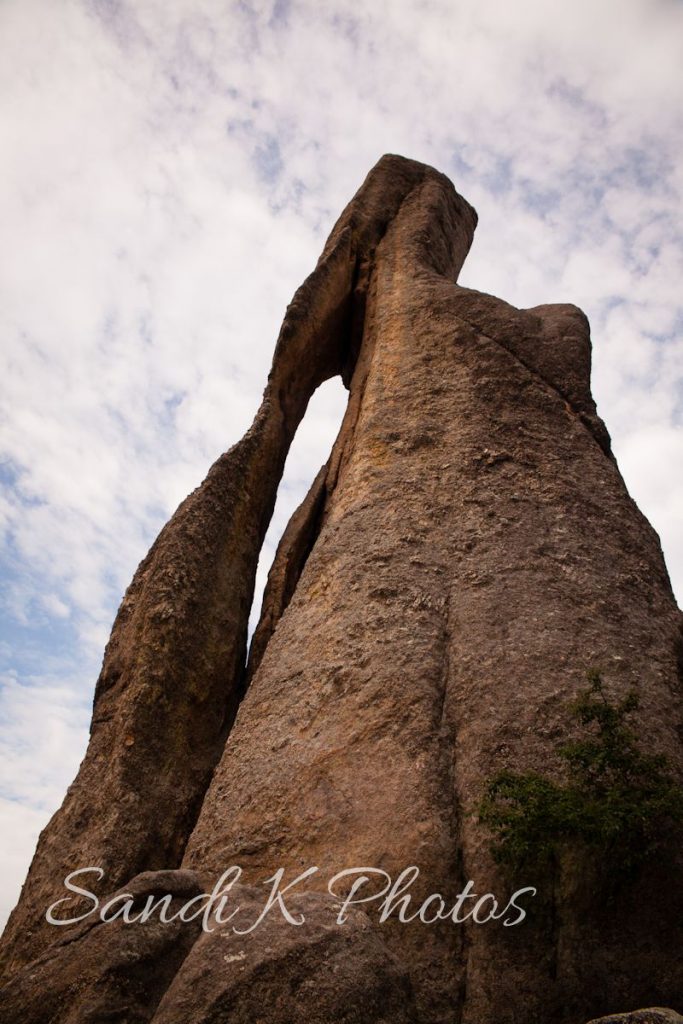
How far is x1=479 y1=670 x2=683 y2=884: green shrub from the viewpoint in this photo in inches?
204

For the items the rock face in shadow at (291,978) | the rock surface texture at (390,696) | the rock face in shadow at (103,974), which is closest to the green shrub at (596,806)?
the rock surface texture at (390,696)

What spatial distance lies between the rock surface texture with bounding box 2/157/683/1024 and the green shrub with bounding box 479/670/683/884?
0.83 ft

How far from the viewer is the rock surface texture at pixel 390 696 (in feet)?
16.3

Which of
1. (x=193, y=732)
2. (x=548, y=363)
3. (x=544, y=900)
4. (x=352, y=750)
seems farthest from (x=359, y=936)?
(x=548, y=363)

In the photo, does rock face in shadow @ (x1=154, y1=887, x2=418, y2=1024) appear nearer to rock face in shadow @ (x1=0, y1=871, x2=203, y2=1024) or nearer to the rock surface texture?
the rock surface texture

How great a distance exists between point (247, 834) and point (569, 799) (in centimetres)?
266

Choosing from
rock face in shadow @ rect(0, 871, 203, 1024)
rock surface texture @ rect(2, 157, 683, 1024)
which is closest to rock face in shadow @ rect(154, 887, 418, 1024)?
rock surface texture @ rect(2, 157, 683, 1024)

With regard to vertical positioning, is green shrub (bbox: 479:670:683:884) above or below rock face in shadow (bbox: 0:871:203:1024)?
above

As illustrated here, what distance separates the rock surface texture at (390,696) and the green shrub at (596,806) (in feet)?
0.83

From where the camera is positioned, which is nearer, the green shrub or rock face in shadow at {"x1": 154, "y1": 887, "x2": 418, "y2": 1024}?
rock face in shadow at {"x1": 154, "y1": 887, "x2": 418, "y2": 1024}

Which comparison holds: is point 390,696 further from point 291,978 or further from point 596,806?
point 291,978

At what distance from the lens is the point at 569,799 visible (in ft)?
17.5

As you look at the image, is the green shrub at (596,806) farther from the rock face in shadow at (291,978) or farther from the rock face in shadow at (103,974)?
the rock face in shadow at (103,974)

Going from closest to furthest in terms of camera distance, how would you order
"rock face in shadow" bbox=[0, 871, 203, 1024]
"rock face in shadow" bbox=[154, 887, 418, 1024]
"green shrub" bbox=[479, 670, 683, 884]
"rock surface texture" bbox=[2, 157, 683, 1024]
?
"rock face in shadow" bbox=[154, 887, 418, 1024], "rock face in shadow" bbox=[0, 871, 203, 1024], "rock surface texture" bbox=[2, 157, 683, 1024], "green shrub" bbox=[479, 670, 683, 884]
